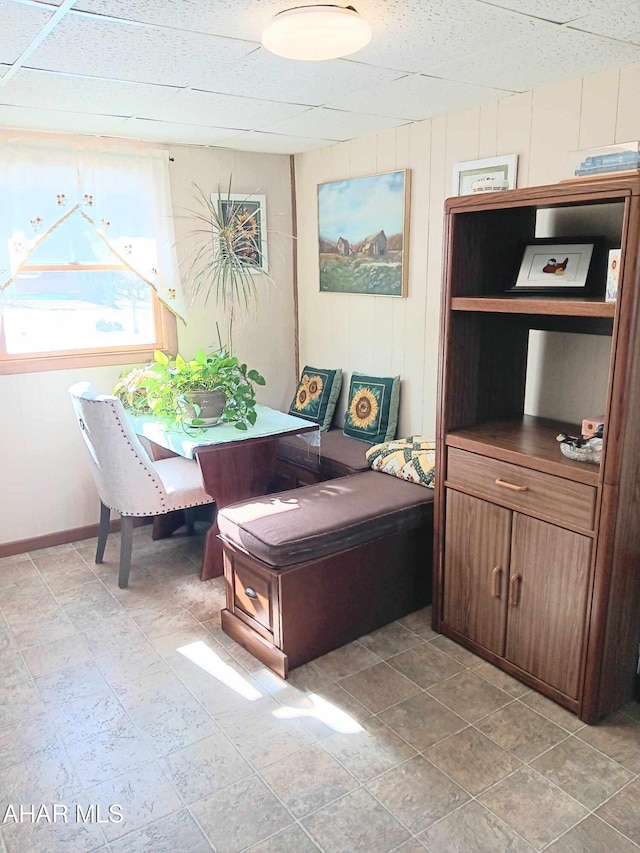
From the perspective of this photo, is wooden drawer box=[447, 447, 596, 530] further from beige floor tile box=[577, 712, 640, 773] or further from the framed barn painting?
the framed barn painting

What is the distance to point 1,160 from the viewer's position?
3.42 m

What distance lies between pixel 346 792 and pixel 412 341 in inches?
92.8

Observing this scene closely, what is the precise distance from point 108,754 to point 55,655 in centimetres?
72

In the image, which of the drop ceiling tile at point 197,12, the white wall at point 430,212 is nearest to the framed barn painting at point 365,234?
the white wall at point 430,212

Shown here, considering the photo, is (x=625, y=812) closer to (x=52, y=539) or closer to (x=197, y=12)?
(x=197, y=12)

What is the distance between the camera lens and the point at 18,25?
2.03 m

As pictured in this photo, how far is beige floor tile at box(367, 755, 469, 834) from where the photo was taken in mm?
1938

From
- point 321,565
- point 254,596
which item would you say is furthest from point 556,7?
point 254,596

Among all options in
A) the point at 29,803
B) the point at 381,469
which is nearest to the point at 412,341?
the point at 381,469

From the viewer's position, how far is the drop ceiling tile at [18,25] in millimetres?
1898

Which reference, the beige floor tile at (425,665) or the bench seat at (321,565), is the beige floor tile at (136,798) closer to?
the bench seat at (321,565)

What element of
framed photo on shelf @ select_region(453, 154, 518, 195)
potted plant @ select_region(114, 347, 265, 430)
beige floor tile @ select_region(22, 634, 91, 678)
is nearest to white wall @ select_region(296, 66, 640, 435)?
framed photo on shelf @ select_region(453, 154, 518, 195)

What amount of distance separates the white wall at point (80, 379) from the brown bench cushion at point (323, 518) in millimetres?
1451

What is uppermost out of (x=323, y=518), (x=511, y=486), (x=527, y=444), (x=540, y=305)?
(x=540, y=305)
